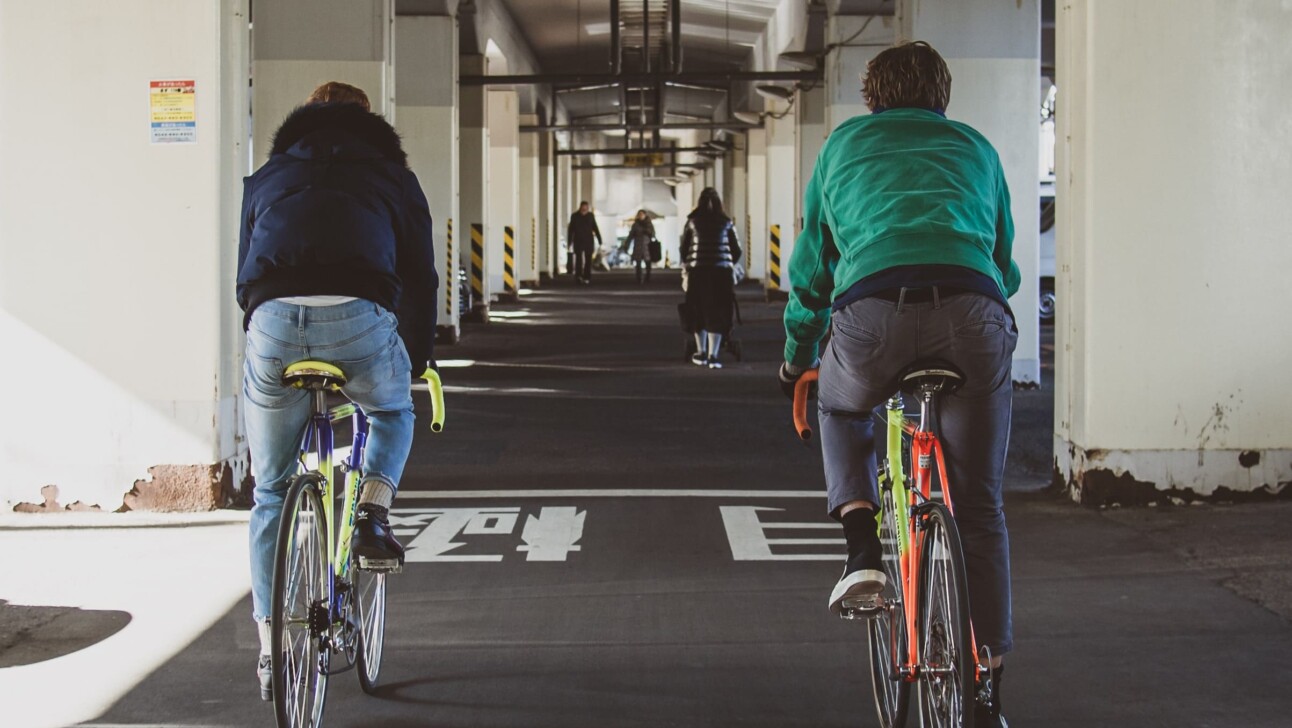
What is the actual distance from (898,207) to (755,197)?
127 ft

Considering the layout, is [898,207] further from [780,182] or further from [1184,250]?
[780,182]

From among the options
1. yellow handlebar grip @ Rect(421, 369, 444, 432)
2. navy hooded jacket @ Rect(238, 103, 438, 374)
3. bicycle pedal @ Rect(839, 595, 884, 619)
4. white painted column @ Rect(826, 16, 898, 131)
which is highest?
white painted column @ Rect(826, 16, 898, 131)

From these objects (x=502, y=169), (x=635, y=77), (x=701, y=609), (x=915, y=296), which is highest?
(x=635, y=77)

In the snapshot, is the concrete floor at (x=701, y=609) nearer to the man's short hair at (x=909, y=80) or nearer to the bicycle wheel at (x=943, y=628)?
the bicycle wheel at (x=943, y=628)

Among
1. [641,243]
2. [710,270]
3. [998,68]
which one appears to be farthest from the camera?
[641,243]

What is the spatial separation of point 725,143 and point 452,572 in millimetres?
43657

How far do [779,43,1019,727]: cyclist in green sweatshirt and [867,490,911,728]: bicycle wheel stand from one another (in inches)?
A: 4.6

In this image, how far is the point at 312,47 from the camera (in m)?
13.5

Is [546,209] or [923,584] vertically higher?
[546,209]

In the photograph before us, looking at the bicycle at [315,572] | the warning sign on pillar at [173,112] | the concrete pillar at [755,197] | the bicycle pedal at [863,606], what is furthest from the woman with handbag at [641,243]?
the bicycle pedal at [863,606]

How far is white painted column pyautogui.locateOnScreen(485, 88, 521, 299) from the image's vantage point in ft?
103

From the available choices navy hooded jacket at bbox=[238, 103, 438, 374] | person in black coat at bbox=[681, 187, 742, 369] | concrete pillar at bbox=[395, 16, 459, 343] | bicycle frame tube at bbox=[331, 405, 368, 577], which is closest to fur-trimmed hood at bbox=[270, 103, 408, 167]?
navy hooded jacket at bbox=[238, 103, 438, 374]

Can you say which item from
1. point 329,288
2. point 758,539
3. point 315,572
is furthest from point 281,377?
point 758,539

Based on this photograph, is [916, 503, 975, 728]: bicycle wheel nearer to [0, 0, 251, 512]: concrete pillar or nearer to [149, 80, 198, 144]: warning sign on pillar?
[0, 0, 251, 512]: concrete pillar
